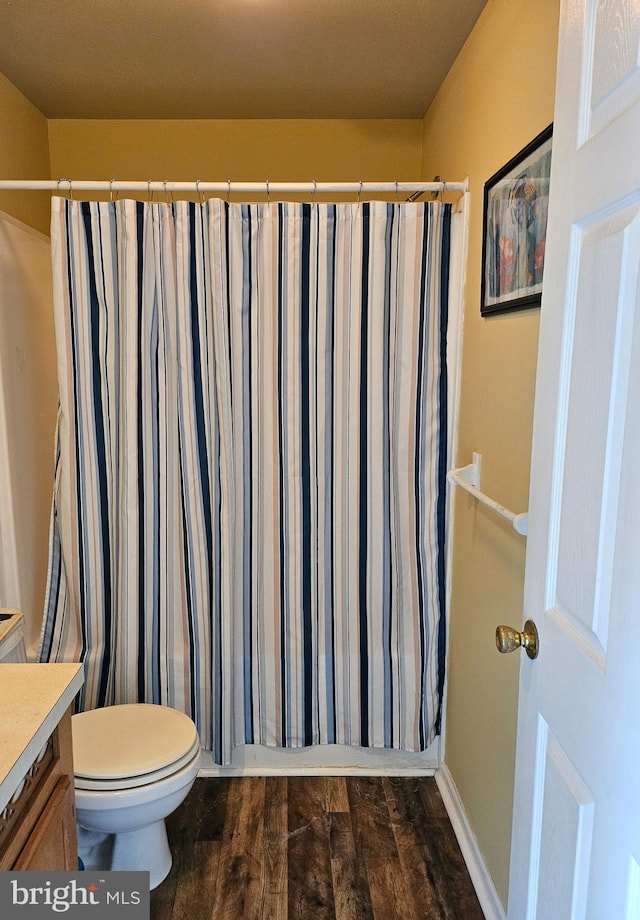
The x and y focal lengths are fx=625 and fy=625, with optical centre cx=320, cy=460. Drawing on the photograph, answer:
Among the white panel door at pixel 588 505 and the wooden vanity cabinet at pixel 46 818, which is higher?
the white panel door at pixel 588 505

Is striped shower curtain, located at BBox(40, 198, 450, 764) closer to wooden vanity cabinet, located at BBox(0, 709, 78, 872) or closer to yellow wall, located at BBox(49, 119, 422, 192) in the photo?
yellow wall, located at BBox(49, 119, 422, 192)

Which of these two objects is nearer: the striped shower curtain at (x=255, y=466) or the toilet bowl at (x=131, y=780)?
the toilet bowl at (x=131, y=780)

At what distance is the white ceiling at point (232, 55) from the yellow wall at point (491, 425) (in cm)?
18

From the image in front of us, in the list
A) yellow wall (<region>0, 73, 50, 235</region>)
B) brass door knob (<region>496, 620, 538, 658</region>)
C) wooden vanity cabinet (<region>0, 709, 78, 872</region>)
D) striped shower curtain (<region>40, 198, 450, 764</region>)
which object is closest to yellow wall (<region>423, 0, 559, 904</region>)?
striped shower curtain (<region>40, 198, 450, 764</region>)

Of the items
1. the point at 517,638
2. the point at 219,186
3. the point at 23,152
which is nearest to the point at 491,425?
the point at 517,638

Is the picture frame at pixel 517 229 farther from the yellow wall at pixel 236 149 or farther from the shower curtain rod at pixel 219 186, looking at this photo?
the yellow wall at pixel 236 149

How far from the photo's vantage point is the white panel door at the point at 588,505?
0.75 metres

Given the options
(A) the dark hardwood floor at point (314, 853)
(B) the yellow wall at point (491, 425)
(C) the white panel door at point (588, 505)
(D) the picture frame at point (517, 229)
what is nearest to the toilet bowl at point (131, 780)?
(A) the dark hardwood floor at point (314, 853)

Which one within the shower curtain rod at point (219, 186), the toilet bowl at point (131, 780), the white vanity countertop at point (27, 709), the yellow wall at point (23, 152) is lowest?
the toilet bowl at point (131, 780)

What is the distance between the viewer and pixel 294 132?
250cm

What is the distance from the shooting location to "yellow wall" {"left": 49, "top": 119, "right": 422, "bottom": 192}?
98.0 inches

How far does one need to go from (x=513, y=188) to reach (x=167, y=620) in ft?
5.45

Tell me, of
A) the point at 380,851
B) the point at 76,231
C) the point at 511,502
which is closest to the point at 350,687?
the point at 380,851

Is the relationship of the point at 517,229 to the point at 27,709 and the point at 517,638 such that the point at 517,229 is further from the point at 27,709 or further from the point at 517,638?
the point at 27,709
